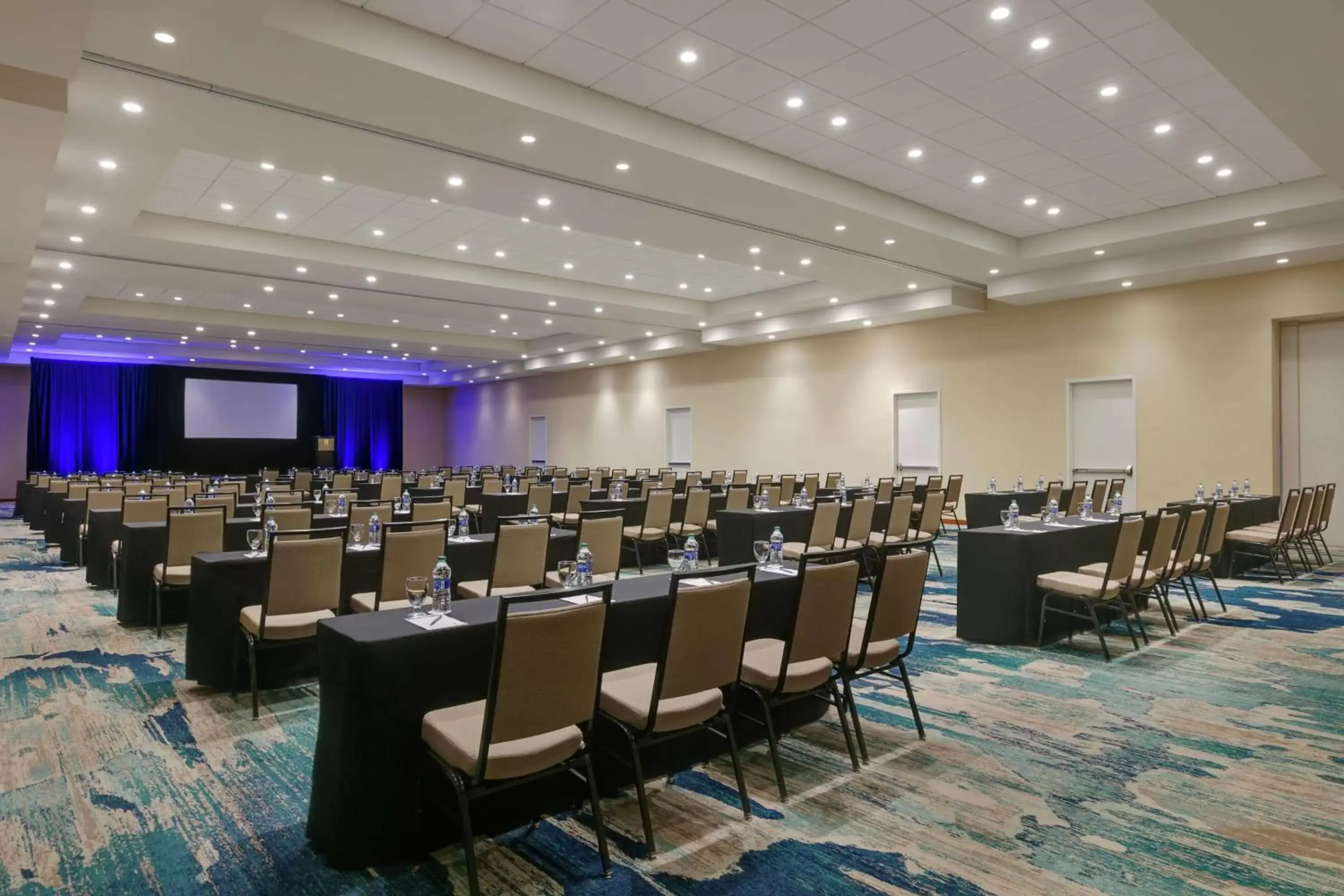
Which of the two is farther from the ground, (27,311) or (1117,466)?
(27,311)

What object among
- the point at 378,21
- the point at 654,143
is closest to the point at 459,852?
the point at 378,21

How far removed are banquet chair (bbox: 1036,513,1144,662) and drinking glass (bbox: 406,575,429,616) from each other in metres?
4.31

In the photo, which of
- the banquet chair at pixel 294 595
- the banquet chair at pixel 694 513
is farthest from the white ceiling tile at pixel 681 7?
the banquet chair at pixel 694 513

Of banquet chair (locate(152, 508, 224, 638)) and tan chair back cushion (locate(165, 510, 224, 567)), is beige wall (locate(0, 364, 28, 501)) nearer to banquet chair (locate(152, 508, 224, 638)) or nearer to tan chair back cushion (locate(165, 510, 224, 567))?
banquet chair (locate(152, 508, 224, 638))

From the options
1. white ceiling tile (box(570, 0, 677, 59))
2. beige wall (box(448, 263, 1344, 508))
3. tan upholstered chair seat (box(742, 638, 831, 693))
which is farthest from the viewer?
beige wall (box(448, 263, 1344, 508))

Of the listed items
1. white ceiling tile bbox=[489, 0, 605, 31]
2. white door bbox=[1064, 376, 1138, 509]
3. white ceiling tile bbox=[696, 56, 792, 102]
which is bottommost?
white door bbox=[1064, 376, 1138, 509]

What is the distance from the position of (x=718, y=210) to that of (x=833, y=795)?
22.5 feet

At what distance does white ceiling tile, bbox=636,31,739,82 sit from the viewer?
5613 millimetres

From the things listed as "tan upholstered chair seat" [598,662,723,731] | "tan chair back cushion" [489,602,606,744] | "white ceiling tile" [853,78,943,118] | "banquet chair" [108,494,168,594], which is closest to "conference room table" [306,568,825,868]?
"tan upholstered chair seat" [598,662,723,731]

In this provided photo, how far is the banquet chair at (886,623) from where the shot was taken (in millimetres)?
3547

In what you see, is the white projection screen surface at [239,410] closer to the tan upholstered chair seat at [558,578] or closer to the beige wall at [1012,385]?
the beige wall at [1012,385]

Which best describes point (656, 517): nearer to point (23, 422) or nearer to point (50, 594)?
point (50, 594)

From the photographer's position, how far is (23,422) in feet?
73.9

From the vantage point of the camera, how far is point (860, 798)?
326 centimetres
